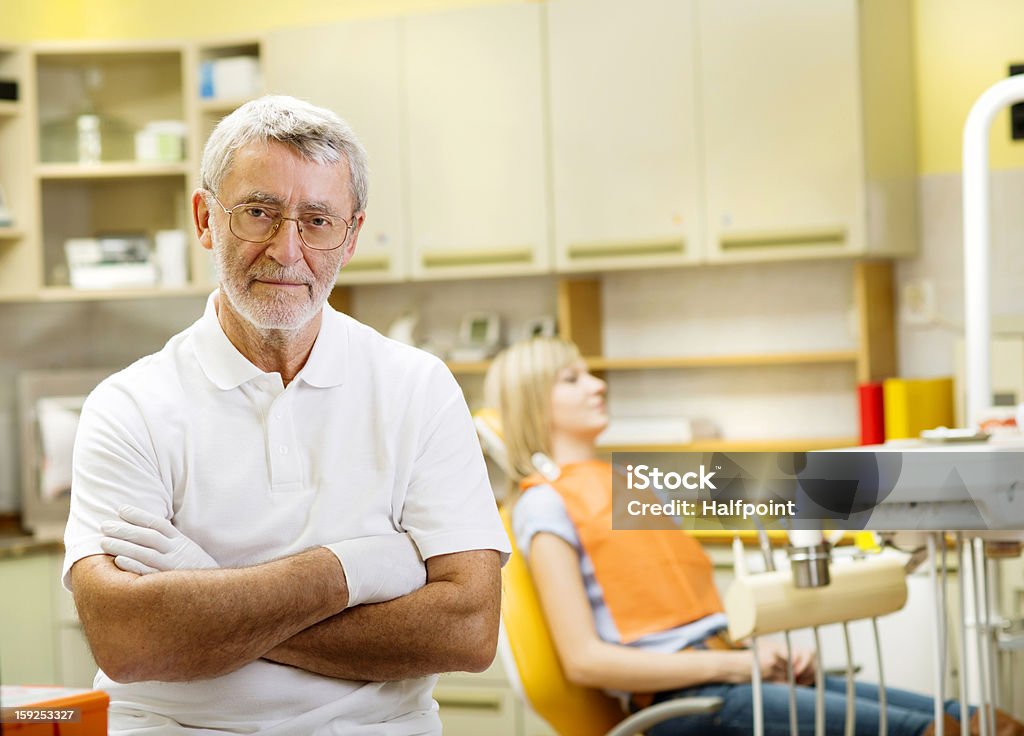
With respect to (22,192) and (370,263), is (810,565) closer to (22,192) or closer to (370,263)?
(370,263)

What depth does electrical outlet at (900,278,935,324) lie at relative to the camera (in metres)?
3.50

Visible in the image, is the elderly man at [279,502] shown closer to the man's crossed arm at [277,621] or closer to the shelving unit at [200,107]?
the man's crossed arm at [277,621]

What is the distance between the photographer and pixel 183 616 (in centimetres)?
127

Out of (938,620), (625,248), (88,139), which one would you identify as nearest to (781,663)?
(938,620)

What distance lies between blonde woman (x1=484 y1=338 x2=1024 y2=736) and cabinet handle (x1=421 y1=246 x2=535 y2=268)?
978mm

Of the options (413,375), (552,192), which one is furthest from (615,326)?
(413,375)

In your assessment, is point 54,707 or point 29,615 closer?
point 54,707

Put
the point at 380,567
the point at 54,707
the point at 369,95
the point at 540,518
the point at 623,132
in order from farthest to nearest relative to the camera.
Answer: the point at 369,95
the point at 623,132
the point at 540,518
the point at 380,567
the point at 54,707

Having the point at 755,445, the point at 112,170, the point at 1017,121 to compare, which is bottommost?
the point at 755,445

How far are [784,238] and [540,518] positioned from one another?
4.49ft

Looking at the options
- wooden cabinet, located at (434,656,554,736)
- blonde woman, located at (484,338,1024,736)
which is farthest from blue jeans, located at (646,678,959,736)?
wooden cabinet, located at (434,656,554,736)

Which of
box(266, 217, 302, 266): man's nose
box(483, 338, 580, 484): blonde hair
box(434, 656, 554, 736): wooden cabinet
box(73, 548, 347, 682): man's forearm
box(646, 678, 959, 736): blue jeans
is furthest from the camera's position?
box(434, 656, 554, 736): wooden cabinet

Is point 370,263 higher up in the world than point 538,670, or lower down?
higher up

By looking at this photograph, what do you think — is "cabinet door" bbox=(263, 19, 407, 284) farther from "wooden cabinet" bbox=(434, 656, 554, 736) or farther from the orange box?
the orange box
